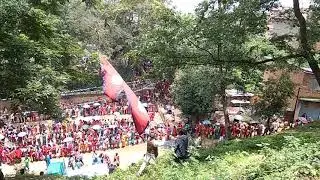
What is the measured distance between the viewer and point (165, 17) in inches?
725

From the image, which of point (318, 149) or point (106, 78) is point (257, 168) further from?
point (106, 78)

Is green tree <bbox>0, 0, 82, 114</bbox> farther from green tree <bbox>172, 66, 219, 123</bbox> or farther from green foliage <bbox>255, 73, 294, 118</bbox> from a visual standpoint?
green tree <bbox>172, 66, 219, 123</bbox>

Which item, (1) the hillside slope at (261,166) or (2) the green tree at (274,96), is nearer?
(1) the hillside slope at (261,166)

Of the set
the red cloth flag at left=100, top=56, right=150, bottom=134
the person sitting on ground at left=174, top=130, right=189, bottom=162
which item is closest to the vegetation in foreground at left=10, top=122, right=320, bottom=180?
the person sitting on ground at left=174, top=130, right=189, bottom=162

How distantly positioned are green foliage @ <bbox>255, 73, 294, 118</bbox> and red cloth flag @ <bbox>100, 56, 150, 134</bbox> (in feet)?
57.1

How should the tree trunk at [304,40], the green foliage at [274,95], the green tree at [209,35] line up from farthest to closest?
1. the green foliage at [274,95]
2. the green tree at [209,35]
3. the tree trunk at [304,40]

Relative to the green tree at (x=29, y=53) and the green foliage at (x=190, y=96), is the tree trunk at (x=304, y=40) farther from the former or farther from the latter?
the green foliage at (x=190, y=96)

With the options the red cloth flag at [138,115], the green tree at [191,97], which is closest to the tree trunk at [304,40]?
the red cloth flag at [138,115]

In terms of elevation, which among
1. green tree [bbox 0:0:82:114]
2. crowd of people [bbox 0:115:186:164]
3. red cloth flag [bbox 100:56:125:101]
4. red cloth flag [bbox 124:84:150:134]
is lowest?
crowd of people [bbox 0:115:186:164]

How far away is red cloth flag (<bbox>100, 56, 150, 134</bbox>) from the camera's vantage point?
11352 millimetres

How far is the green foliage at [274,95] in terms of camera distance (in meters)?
27.5

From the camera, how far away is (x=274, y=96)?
28000mm

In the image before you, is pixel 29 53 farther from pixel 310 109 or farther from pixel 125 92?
pixel 310 109

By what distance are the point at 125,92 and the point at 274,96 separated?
59.4 ft
